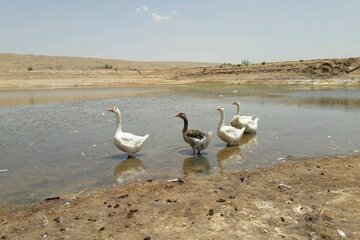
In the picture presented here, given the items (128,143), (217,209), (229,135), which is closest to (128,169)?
(128,143)

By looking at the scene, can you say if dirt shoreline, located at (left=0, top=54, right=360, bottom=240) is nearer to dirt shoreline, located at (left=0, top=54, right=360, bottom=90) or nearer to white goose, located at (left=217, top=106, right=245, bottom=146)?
white goose, located at (left=217, top=106, right=245, bottom=146)

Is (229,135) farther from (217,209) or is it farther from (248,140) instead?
(217,209)

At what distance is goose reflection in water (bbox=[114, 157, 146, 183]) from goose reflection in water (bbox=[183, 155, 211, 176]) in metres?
1.07

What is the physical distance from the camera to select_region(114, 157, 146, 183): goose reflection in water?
9.07 m

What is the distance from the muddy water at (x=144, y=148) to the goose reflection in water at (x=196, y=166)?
0.02 metres

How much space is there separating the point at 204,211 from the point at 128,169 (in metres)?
3.77

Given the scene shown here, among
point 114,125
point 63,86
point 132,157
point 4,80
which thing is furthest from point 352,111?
point 4,80

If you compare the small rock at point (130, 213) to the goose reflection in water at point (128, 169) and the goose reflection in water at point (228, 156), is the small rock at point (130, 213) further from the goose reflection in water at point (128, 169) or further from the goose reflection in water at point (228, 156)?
the goose reflection in water at point (228, 156)

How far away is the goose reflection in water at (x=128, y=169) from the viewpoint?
9070mm

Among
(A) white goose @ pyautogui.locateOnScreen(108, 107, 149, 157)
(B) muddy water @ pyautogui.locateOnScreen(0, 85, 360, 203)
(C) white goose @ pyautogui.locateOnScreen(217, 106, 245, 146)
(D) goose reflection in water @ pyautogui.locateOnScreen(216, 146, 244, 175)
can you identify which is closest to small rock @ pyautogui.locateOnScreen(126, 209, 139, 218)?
(B) muddy water @ pyautogui.locateOnScreen(0, 85, 360, 203)

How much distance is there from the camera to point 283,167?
9.23m

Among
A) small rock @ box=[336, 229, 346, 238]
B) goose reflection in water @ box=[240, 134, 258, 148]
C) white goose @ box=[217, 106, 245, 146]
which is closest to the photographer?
small rock @ box=[336, 229, 346, 238]

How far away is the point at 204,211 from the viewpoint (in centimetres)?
633

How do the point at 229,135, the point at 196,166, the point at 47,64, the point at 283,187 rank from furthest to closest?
the point at 47,64
the point at 229,135
the point at 196,166
the point at 283,187
